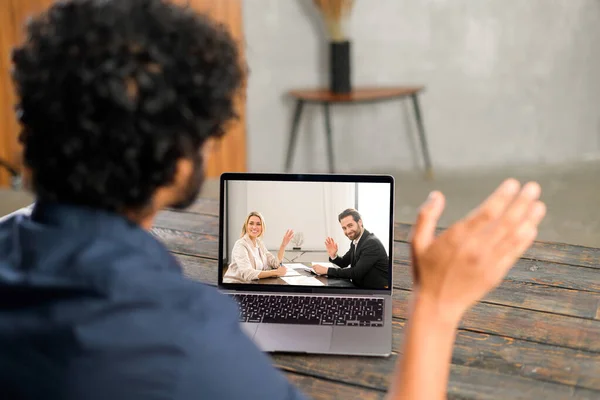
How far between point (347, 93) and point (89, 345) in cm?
320

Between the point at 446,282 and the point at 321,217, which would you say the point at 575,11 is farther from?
the point at 446,282

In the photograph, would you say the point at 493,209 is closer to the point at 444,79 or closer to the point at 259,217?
the point at 259,217

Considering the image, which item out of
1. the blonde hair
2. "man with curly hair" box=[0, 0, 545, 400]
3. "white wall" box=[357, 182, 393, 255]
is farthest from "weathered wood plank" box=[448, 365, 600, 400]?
the blonde hair

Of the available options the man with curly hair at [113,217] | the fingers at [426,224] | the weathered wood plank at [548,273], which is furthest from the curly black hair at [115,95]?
the weathered wood plank at [548,273]

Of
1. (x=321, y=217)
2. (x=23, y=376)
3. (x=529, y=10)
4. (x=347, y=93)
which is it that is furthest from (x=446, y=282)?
(x=529, y=10)

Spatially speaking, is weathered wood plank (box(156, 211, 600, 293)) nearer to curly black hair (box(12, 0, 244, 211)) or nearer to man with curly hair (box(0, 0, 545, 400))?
man with curly hair (box(0, 0, 545, 400))

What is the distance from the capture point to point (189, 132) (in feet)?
2.47

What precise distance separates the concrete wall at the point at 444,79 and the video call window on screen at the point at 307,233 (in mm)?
2597

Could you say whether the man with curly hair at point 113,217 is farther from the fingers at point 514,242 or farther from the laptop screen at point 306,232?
the laptop screen at point 306,232

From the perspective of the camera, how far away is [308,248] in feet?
4.40

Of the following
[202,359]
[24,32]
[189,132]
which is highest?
[24,32]

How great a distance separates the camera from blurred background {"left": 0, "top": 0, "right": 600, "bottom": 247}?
12.7ft

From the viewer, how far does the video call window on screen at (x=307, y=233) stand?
1321 mm

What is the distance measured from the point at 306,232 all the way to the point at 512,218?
1.98ft
